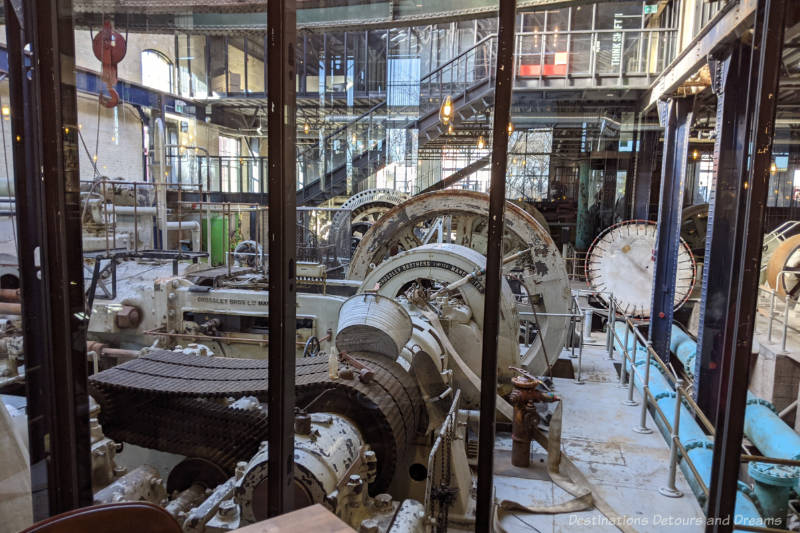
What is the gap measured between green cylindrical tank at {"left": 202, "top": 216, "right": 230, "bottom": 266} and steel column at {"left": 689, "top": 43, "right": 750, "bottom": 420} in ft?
20.5

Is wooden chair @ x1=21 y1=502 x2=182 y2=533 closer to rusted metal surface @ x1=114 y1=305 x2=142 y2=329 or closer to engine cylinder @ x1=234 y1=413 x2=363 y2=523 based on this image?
engine cylinder @ x1=234 y1=413 x2=363 y2=523

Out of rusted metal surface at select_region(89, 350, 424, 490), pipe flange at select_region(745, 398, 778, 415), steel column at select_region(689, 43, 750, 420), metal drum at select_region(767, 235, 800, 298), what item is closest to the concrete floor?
steel column at select_region(689, 43, 750, 420)

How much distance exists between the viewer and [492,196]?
5.67 ft

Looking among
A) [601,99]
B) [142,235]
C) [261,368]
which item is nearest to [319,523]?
[261,368]

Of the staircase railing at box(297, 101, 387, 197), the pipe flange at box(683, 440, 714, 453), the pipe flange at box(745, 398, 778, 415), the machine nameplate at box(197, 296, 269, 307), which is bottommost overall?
the pipe flange at box(745, 398, 778, 415)

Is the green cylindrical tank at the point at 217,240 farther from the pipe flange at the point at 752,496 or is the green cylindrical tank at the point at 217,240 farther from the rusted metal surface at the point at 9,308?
the pipe flange at the point at 752,496

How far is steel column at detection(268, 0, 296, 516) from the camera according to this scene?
6.01ft

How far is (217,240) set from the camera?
7.86 meters

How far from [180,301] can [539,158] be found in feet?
14.5

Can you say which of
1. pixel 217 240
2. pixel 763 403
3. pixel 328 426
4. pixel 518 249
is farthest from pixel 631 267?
pixel 217 240

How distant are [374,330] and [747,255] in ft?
7.38

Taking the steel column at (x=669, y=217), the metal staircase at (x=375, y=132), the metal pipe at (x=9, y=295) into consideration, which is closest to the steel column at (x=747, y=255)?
the metal staircase at (x=375, y=132)

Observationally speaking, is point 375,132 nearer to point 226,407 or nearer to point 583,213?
point 583,213

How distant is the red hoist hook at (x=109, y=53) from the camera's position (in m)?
3.46
